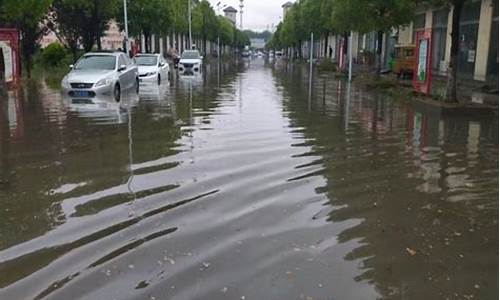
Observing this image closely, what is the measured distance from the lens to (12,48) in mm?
21219

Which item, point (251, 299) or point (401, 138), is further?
point (401, 138)

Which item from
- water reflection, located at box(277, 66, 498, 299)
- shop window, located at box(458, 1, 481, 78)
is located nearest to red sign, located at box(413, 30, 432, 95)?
water reflection, located at box(277, 66, 498, 299)

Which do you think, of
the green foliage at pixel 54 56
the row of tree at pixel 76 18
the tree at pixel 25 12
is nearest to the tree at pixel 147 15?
the row of tree at pixel 76 18

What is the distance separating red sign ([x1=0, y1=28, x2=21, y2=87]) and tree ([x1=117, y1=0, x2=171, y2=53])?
17.6 m

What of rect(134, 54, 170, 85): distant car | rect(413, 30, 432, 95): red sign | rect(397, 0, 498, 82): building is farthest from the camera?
rect(397, 0, 498, 82): building

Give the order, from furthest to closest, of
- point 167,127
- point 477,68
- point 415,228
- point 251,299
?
point 477,68, point 167,127, point 415,228, point 251,299

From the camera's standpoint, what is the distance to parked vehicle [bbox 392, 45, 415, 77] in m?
31.7

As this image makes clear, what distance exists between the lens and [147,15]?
131 ft

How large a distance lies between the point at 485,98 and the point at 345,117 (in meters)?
7.92

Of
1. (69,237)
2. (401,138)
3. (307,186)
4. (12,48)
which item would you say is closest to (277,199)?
(307,186)

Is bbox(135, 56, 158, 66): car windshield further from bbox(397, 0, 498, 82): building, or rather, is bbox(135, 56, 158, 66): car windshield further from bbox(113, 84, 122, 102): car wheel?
bbox(397, 0, 498, 82): building

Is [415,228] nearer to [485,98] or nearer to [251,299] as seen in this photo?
[251,299]

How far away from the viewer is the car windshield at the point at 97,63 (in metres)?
19.6

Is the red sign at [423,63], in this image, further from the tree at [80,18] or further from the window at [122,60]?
the tree at [80,18]
